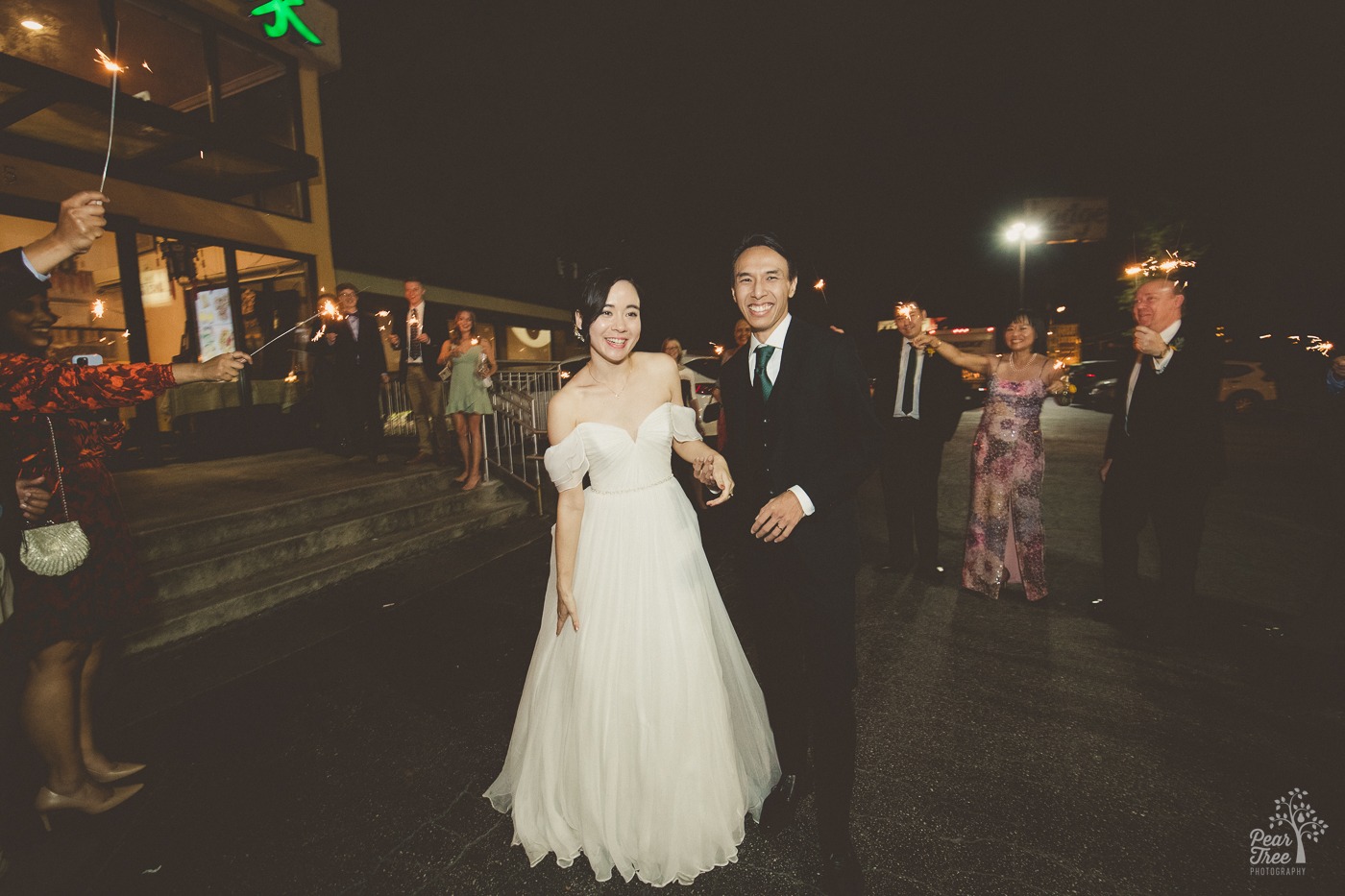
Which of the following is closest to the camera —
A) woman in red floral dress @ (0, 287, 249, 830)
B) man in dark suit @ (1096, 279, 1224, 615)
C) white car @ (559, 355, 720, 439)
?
woman in red floral dress @ (0, 287, 249, 830)

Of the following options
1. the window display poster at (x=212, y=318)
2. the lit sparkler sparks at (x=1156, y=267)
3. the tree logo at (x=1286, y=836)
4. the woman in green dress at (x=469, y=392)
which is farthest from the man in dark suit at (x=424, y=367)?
the lit sparkler sparks at (x=1156, y=267)

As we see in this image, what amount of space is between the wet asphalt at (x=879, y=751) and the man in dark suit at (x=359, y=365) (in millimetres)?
3307

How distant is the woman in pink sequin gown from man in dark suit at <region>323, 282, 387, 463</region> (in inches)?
265

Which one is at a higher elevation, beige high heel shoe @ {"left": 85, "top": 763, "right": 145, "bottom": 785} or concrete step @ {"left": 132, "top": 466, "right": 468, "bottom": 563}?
concrete step @ {"left": 132, "top": 466, "right": 468, "bottom": 563}

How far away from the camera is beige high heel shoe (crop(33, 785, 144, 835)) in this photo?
2539mm

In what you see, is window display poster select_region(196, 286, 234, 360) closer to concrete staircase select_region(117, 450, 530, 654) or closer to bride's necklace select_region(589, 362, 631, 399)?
concrete staircase select_region(117, 450, 530, 654)

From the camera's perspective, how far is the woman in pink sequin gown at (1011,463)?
14.5 ft

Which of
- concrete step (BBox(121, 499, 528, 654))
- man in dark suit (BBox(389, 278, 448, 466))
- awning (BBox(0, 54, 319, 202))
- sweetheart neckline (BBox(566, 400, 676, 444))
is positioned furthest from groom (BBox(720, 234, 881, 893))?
awning (BBox(0, 54, 319, 202))

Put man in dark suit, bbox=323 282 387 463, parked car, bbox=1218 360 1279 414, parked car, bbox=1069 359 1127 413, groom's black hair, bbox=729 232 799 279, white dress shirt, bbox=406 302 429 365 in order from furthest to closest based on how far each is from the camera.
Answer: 1. parked car, bbox=1069 359 1127 413
2. parked car, bbox=1218 360 1279 414
3. man in dark suit, bbox=323 282 387 463
4. white dress shirt, bbox=406 302 429 365
5. groom's black hair, bbox=729 232 799 279

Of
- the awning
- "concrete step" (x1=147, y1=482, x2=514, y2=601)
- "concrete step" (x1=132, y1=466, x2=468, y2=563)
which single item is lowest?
"concrete step" (x1=147, y1=482, x2=514, y2=601)

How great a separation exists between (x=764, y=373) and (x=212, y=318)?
10159mm

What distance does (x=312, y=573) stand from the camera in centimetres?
504

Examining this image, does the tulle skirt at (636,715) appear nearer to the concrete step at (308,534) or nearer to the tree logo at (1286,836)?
the tree logo at (1286,836)

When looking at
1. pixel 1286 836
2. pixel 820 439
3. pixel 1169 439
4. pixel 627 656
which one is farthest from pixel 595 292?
pixel 1169 439
